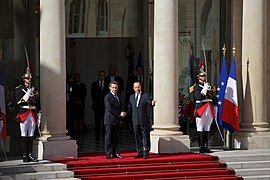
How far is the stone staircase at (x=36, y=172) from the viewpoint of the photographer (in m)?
18.6

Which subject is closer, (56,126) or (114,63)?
(56,126)

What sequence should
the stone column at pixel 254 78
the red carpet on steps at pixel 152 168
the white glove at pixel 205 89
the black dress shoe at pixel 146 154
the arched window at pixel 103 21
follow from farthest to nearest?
the arched window at pixel 103 21
the stone column at pixel 254 78
the white glove at pixel 205 89
the black dress shoe at pixel 146 154
the red carpet on steps at pixel 152 168

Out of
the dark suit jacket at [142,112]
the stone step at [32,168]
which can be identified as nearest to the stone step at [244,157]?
the dark suit jacket at [142,112]

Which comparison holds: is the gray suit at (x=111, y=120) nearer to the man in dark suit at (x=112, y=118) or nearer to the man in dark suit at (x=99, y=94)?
the man in dark suit at (x=112, y=118)

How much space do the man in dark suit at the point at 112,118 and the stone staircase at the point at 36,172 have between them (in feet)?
4.80

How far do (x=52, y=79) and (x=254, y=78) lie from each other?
17.9 ft

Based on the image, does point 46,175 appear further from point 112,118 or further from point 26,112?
point 112,118

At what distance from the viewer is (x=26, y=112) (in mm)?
20016

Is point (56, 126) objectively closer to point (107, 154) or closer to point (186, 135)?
point (107, 154)

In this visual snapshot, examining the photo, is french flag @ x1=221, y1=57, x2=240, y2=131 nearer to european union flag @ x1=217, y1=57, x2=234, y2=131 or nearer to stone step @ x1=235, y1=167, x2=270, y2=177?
european union flag @ x1=217, y1=57, x2=234, y2=131

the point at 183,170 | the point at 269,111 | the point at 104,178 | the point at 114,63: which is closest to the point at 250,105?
the point at 269,111

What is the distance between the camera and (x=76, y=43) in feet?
98.1

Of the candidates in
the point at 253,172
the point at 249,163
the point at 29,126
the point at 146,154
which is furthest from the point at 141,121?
the point at 253,172

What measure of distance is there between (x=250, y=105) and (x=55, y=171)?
6.07 metres
